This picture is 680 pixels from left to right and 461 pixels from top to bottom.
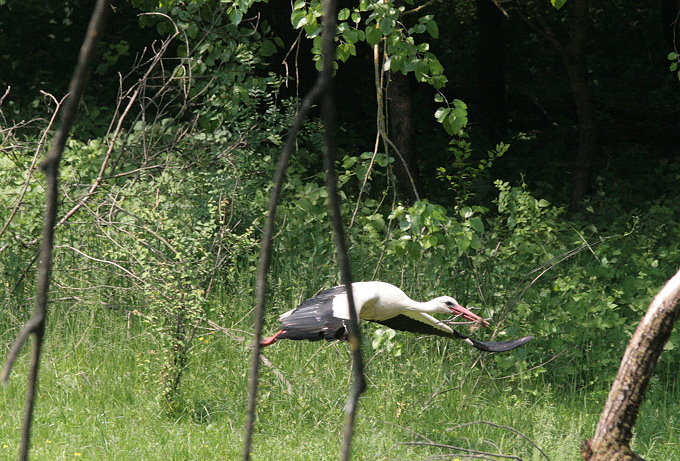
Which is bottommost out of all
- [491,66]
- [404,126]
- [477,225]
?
[477,225]

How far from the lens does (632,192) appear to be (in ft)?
23.6

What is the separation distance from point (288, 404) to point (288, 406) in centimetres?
1

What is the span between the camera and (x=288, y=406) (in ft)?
14.1

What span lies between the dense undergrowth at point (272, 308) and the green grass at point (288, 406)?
1 cm

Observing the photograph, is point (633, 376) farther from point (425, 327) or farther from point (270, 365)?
point (270, 365)

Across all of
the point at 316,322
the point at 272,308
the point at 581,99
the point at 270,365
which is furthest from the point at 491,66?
the point at 316,322

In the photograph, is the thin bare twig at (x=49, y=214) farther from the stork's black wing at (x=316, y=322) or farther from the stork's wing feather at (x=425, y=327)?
the stork's wing feather at (x=425, y=327)

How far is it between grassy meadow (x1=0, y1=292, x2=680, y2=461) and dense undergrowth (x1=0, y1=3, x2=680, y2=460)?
1 cm

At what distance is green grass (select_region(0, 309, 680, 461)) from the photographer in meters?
3.94

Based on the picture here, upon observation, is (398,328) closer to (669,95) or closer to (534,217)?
(534,217)

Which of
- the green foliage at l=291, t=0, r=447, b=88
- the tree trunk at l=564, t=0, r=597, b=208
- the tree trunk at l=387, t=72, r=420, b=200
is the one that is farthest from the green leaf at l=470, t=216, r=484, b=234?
the tree trunk at l=564, t=0, r=597, b=208

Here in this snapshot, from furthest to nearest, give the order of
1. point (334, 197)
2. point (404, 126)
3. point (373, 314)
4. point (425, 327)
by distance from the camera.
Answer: point (404, 126) < point (425, 327) < point (373, 314) < point (334, 197)

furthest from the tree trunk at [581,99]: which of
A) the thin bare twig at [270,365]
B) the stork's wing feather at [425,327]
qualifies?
the stork's wing feather at [425,327]

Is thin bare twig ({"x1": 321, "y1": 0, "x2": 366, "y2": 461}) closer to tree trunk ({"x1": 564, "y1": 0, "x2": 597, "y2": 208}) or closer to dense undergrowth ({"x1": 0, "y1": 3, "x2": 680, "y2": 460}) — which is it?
dense undergrowth ({"x1": 0, "y1": 3, "x2": 680, "y2": 460})
